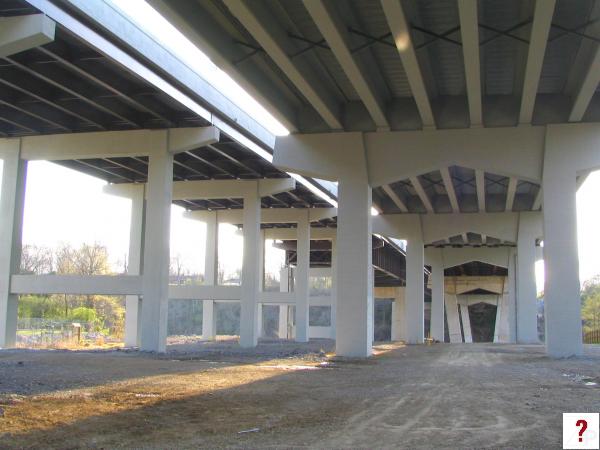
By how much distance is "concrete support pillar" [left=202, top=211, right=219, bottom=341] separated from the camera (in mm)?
44719

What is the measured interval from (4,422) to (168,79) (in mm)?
15797

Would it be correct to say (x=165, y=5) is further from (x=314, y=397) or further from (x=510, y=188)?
(x=510, y=188)

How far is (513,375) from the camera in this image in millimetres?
15867

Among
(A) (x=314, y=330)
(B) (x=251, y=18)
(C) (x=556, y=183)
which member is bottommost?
(A) (x=314, y=330)

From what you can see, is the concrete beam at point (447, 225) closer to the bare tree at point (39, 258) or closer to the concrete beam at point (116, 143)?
the concrete beam at point (116, 143)

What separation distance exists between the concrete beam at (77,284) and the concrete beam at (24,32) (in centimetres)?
1177

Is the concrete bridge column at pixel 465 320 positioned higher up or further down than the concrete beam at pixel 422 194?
further down

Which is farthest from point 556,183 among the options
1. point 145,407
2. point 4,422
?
point 4,422

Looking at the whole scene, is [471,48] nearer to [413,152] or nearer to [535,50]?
[535,50]

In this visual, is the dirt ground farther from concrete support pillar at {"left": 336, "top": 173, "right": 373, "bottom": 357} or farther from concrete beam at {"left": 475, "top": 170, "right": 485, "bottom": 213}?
concrete beam at {"left": 475, "top": 170, "right": 485, "bottom": 213}

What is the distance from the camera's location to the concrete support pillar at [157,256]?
26250mm

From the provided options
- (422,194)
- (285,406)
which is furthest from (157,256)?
(285,406)

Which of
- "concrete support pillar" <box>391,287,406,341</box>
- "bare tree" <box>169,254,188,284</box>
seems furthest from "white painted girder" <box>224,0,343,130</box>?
"bare tree" <box>169,254,188,284</box>

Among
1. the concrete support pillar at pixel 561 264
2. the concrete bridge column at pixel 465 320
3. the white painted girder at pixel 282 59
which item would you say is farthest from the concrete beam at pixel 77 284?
the concrete bridge column at pixel 465 320
